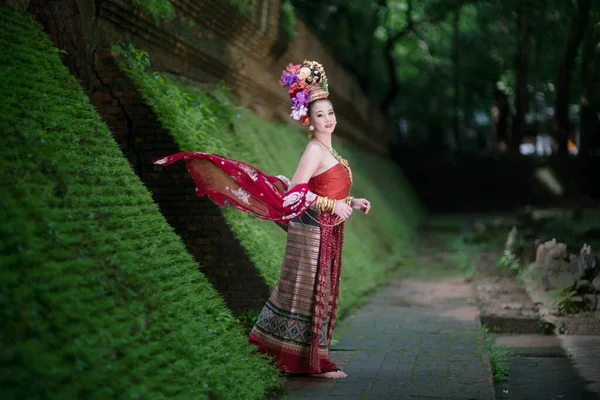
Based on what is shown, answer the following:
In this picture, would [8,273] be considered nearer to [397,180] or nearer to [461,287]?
[461,287]

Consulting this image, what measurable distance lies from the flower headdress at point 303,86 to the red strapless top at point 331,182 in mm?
428

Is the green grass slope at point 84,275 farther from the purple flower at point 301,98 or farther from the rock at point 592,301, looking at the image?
the rock at point 592,301

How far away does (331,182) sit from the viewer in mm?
4965

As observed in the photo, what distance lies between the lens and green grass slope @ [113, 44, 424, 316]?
606 cm

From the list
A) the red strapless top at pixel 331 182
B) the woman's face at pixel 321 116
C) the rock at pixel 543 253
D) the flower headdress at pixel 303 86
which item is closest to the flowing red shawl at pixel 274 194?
the red strapless top at pixel 331 182

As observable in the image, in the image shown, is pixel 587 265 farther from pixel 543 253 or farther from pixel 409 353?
pixel 409 353

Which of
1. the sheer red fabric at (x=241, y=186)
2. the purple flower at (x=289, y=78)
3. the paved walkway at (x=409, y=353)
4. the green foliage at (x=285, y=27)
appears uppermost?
the green foliage at (x=285, y=27)

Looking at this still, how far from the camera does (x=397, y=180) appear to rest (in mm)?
24156

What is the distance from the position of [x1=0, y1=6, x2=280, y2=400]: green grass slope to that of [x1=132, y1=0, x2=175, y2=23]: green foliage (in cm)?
170

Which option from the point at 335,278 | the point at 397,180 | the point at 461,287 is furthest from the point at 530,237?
the point at 397,180

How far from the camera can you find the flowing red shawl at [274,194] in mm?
4836

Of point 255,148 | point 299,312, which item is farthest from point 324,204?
point 255,148

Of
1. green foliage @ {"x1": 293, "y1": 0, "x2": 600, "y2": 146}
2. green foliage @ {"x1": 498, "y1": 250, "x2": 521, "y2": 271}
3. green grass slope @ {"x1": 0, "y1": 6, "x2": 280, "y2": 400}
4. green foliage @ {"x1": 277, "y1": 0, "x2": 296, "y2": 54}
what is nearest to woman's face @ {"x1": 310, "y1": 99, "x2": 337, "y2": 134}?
green grass slope @ {"x1": 0, "y1": 6, "x2": 280, "y2": 400}

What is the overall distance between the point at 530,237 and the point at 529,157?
46.2 ft
